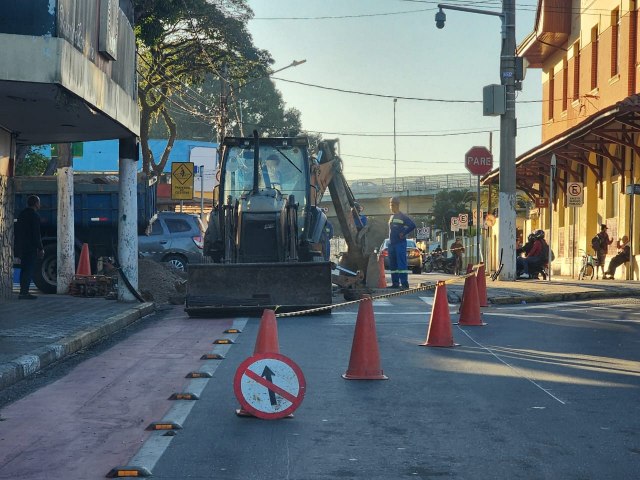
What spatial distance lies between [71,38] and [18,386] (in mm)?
6387

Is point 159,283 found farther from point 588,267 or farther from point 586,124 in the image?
point 588,267

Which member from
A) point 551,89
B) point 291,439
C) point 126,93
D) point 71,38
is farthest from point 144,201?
point 551,89

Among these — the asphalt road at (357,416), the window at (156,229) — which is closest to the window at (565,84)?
the window at (156,229)

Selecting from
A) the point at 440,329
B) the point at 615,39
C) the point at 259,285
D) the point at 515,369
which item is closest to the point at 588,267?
the point at 615,39

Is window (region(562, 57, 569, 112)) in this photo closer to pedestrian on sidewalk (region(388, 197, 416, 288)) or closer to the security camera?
the security camera

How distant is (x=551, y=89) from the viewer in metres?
43.2

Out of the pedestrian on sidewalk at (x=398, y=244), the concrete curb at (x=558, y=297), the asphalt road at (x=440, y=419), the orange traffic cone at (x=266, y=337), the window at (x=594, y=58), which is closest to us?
the asphalt road at (x=440, y=419)

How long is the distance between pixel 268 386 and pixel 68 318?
839 cm

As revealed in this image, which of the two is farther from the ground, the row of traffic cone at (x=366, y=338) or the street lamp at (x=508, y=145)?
the street lamp at (x=508, y=145)

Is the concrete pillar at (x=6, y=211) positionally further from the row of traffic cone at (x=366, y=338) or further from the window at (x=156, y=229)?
the row of traffic cone at (x=366, y=338)

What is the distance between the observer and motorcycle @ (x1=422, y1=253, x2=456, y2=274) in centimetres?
5353

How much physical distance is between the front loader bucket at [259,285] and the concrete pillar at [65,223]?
509 cm

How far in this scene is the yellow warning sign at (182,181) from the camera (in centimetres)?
3016

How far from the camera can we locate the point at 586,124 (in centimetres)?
2744
